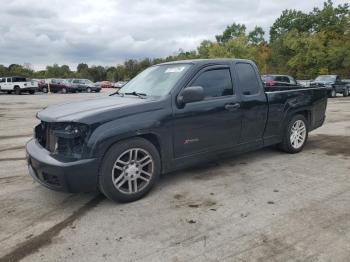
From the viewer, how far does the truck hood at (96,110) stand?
378 cm

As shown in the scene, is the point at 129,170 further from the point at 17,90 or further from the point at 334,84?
the point at 17,90

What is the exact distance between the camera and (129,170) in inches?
159

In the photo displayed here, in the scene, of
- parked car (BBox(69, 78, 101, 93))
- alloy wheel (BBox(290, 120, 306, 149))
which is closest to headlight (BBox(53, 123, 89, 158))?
alloy wheel (BBox(290, 120, 306, 149))

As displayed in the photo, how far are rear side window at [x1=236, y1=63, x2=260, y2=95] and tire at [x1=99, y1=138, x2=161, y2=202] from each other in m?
1.93

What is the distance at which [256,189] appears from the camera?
→ 174 inches

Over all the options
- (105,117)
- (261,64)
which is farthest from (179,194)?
(261,64)

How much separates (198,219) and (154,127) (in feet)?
4.13

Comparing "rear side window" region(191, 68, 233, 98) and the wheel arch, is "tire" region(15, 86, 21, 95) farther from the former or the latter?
the wheel arch

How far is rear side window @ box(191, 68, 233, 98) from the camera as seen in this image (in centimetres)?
480

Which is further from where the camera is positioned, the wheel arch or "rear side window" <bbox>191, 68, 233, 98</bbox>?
"rear side window" <bbox>191, 68, 233, 98</bbox>

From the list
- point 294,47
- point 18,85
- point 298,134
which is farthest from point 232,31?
point 298,134

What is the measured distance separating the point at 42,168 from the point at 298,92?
4.62m

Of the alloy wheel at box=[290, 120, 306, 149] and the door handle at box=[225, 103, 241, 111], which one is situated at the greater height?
the door handle at box=[225, 103, 241, 111]

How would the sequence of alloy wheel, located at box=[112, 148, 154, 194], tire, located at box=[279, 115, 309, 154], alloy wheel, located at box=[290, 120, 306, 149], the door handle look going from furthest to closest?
alloy wheel, located at box=[290, 120, 306, 149] → tire, located at box=[279, 115, 309, 154] → the door handle → alloy wheel, located at box=[112, 148, 154, 194]
